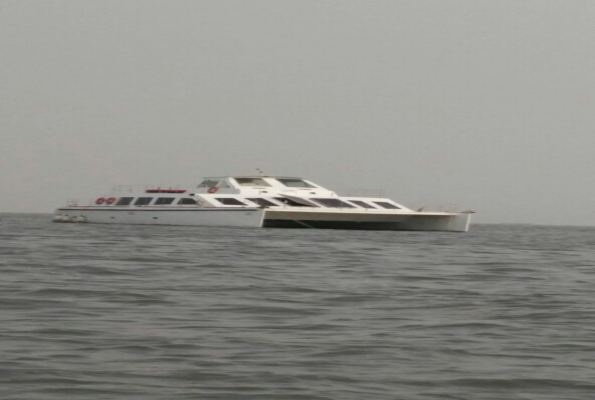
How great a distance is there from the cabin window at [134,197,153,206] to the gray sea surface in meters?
36.5

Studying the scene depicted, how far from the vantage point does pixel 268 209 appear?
51.4 m

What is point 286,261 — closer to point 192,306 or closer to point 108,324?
point 192,306

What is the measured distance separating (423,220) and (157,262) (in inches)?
1340

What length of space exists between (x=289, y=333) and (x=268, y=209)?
40.7m

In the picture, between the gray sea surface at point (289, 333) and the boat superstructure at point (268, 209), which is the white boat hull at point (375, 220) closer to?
the boat superstructure at point (268, 209)

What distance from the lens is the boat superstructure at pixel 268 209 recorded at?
52156 millimetres

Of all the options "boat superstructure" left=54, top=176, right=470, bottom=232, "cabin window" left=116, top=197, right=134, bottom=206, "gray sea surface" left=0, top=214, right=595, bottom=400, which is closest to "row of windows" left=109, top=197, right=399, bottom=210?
"boat superstructure" left=54, top=176, right=470, bottom=232

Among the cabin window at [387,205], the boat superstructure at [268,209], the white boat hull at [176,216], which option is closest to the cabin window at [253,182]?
the boat superstructure at [268,209]

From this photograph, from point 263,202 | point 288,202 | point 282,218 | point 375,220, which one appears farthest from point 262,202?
point 375,220

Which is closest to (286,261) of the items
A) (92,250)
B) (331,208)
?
(92,250)

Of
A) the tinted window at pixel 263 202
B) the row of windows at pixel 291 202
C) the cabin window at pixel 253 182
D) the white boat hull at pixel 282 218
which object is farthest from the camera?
the cabin window at pixel 253 182

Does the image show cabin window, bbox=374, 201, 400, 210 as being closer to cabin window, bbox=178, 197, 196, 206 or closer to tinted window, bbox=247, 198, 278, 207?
tinted window, bbox=247, 198, 278, 207

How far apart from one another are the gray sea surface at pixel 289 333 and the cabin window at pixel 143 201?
120 feet

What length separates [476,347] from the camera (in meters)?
9.99
